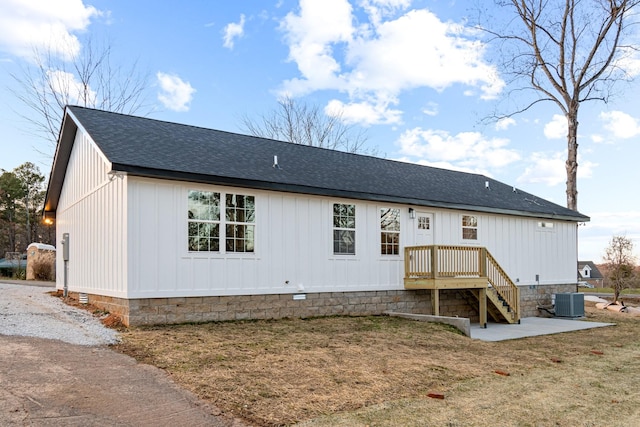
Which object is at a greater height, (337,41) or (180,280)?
(337,41)

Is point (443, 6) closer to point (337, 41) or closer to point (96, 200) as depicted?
point (337, 41)

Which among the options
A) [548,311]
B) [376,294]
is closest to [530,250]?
[548,311]

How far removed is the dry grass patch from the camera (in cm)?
531

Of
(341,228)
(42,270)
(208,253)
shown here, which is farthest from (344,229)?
(42,270)

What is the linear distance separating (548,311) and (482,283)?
477 cm

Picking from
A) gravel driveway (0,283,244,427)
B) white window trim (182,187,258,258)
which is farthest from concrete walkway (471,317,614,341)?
gravel driveway (0,283,244,427)

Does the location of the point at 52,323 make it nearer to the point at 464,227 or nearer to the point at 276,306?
the point at 276,306

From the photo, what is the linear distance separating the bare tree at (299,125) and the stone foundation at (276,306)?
65.2 ft

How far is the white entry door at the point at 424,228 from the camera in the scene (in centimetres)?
1352

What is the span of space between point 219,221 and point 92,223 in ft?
11.2

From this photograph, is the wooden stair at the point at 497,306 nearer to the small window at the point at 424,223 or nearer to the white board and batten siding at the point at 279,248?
the white board and batten siding at the point at 279,248

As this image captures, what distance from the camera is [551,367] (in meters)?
7.99

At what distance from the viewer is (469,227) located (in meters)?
14.6

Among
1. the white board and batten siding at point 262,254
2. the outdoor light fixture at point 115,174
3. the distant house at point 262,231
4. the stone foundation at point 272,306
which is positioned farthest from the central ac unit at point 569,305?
the outdoor light fixture at point 115,174
